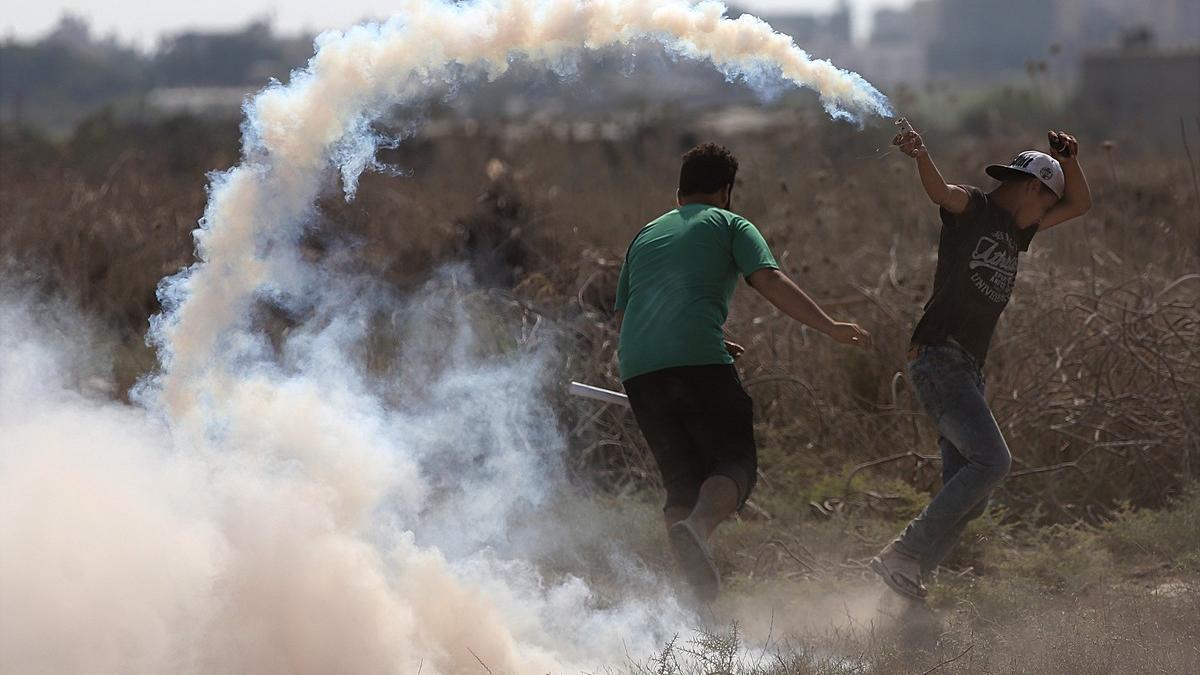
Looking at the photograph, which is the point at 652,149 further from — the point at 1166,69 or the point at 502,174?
the point at 1166,69

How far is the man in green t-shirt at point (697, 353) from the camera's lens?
5.92 m

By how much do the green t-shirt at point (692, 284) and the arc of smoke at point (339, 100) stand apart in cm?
82

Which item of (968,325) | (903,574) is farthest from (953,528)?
(968,325)

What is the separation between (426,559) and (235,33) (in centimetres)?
2727

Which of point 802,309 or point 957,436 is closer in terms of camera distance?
point 802,309

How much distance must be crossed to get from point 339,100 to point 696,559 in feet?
8.35

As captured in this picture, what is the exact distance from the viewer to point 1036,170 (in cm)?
609

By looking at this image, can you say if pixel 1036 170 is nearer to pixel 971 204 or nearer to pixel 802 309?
pixel 971 204

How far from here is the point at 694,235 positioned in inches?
237

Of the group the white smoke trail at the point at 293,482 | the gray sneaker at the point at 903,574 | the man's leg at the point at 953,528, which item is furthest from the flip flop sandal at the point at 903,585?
the white smoke trail at the point at 293,482

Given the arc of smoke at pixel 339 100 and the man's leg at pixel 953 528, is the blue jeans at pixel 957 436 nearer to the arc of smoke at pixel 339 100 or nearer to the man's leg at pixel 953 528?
the man's leg at pixel 953 528

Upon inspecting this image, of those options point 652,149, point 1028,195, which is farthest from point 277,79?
point 652,149

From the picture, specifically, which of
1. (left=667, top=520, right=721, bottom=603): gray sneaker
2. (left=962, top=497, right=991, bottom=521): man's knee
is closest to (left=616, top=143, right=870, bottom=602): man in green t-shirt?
(left=667, top=520, right=721, bottom=603): gray sneaker

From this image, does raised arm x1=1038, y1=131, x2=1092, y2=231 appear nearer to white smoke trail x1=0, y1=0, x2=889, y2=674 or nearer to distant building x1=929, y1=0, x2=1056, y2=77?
white smoke trail x1=0, y1=0, x2=889, y2=674
